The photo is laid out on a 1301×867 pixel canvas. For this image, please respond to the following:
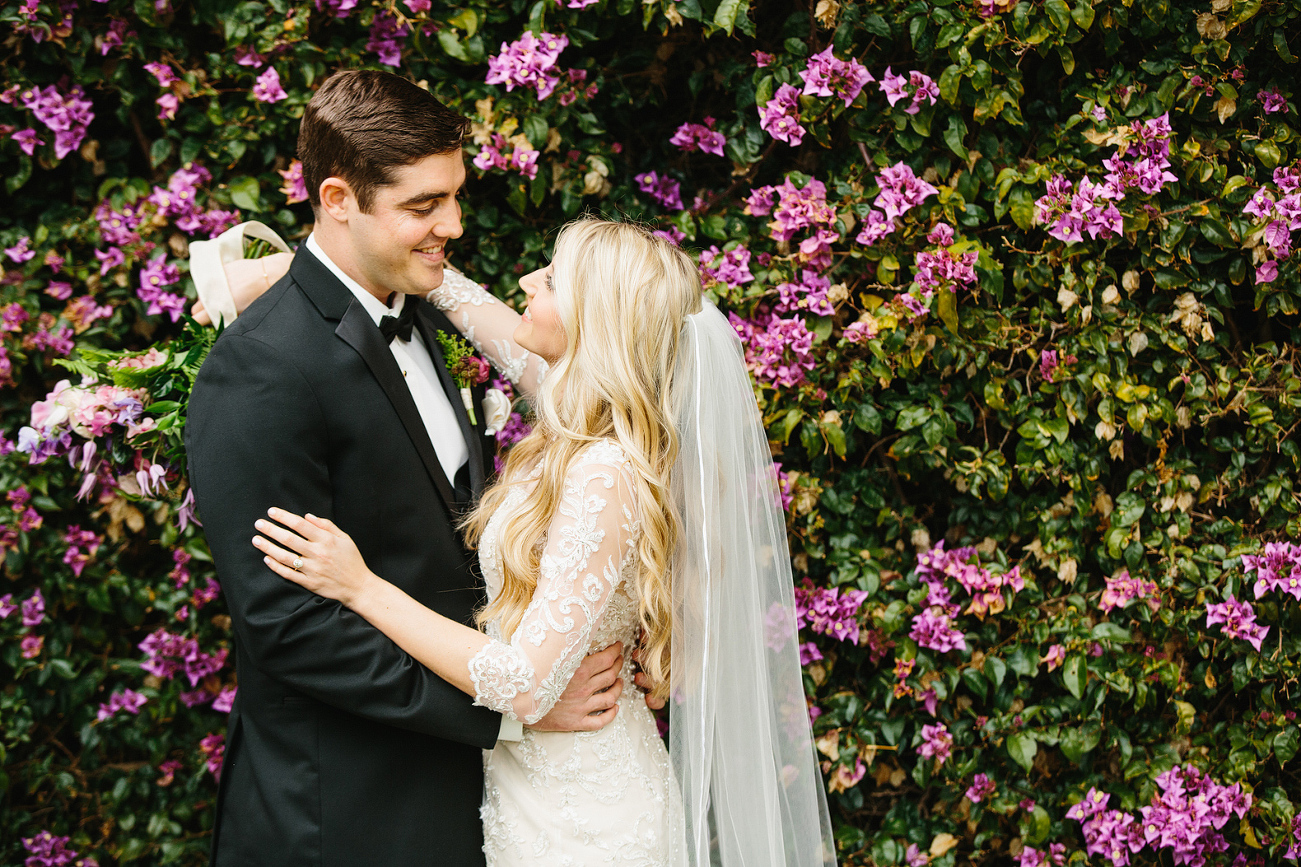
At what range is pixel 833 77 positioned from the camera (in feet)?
8.00

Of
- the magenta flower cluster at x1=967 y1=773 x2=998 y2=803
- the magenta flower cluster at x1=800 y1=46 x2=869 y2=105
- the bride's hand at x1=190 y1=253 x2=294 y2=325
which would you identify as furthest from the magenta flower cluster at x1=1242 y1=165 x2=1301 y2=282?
the bride's hand at x1=190 y1=253 x2=294 y2=325

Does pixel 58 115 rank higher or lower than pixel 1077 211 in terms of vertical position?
higher

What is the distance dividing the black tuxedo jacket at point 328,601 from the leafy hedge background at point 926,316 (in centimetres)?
84

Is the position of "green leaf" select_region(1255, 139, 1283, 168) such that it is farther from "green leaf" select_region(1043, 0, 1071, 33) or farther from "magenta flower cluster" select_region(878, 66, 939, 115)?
"magenta flower cluster" select_region(878, 66, 939, 115)

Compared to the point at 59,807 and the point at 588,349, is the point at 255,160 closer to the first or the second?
the point at 588,349

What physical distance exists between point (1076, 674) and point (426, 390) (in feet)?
A: 6.25

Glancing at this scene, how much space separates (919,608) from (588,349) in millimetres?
1329

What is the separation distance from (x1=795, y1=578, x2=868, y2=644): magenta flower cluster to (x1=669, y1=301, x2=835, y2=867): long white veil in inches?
21.4

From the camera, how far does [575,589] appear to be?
1.79m

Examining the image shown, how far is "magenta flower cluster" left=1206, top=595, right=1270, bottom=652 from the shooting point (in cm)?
242

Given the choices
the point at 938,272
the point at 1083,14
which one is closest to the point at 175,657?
the point at 938,272

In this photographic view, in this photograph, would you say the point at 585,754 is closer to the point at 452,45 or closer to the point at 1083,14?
the point at 452,45

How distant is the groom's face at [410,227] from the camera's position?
1.90 metres

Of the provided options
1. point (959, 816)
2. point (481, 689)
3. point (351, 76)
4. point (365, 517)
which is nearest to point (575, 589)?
point (481, 689)
